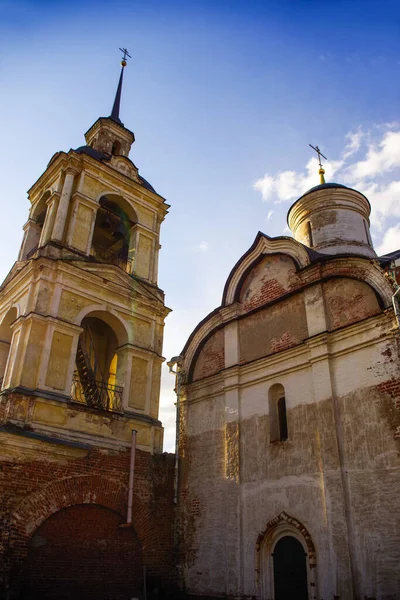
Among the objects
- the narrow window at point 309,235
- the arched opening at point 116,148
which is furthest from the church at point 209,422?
the arched opening at point 116,148

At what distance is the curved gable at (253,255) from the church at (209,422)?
0.05 meters

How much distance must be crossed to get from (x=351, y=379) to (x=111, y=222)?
353 inches

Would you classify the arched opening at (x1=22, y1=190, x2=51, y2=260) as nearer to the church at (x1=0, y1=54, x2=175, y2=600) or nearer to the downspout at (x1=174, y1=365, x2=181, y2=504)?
the church at (x1=0, y1=54, x2=175, y2=600)

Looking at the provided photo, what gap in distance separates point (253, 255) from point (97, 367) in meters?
5.24

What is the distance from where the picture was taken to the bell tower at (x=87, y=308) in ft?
35.5

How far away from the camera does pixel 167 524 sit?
Answer: 448 inches

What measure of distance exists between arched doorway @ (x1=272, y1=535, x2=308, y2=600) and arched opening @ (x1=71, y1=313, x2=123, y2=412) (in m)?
4.77

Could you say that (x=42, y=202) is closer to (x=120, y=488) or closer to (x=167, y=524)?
(x=120, y=488)

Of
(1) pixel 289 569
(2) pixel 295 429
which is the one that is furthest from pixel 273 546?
(2) pixel 295 429

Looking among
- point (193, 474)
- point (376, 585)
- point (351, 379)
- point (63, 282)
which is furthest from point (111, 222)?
point (376, 585)

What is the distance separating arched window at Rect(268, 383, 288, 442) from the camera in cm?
1038

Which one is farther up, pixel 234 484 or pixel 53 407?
pixel 53 407

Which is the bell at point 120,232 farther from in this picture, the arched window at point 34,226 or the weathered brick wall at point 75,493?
the weathered brick wall at point 75,493

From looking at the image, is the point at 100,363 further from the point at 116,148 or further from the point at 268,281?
the point at 116,148
